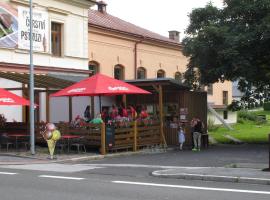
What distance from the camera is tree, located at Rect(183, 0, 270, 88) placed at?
23750 mm

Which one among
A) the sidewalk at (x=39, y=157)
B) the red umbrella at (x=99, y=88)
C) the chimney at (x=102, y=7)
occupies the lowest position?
the sidewalk at (x=39, y=157)

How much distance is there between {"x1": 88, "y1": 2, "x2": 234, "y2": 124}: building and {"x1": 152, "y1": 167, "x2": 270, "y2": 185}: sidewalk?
17220 mm

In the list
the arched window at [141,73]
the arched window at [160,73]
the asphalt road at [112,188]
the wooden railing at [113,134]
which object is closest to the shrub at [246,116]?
the arched window at [160,73]

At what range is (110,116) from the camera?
23.0 metres

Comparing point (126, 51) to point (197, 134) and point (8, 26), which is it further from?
point (197, 134)

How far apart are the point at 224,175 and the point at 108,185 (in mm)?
3026

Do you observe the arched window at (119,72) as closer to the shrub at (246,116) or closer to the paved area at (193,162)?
the paved area at (193,162)

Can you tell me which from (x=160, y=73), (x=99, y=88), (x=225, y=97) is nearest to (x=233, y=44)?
(x=99, y=88)

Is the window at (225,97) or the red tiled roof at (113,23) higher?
the red tiled roof at (113,23)

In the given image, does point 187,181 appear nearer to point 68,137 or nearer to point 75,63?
point 68,137

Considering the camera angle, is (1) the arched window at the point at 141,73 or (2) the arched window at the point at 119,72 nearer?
(2) the arched window at the point at 119,72

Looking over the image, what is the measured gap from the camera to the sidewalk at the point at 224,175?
12516mm

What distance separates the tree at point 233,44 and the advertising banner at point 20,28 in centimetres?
Answer: 699

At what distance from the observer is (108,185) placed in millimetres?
11805
